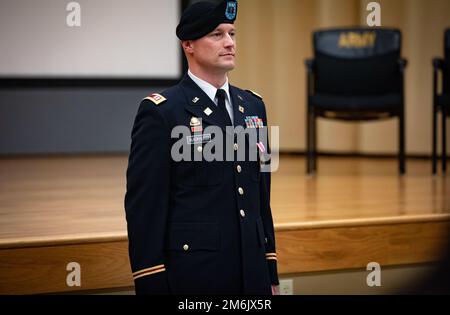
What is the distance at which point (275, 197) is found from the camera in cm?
324

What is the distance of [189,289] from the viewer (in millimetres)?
1492

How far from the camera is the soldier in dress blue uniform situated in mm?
1451

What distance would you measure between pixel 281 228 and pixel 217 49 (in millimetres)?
1020

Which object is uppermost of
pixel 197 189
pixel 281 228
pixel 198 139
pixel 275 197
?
pixel 198 139

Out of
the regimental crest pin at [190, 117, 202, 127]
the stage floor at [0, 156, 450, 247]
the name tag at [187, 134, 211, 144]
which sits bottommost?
the stage floor at [0, 156, 450, 247]

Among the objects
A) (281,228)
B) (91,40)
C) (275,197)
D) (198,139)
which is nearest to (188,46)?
(198,139)

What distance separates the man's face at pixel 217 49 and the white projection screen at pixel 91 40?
4397 mm

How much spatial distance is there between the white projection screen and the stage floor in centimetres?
100

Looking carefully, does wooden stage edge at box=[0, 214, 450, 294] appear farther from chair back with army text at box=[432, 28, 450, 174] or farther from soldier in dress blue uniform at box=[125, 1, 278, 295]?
chair back with army text at box=[432, 28, 450, 174]

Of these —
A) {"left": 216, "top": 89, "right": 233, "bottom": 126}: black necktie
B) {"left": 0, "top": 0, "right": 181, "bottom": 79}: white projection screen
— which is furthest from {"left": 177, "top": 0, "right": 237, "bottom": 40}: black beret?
{"left": 0, "top": 0, "right": 181, "bottom": 79}: white projection screen

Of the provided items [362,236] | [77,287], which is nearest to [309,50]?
[362,236]

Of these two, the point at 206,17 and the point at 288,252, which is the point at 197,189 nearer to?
the point at 206,17

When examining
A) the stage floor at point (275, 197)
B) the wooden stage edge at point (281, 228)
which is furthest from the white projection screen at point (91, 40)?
the wooden stage edge at point (281, 228)

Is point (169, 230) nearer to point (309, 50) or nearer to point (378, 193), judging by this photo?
point (378, 193)
